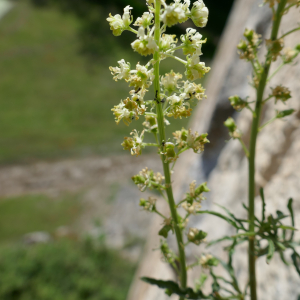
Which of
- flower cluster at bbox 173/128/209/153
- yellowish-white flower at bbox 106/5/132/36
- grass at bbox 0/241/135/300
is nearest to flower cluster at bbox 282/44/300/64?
flower cluster at bbox 173/128/209/153

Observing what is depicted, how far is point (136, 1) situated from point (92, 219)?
17.0 ft

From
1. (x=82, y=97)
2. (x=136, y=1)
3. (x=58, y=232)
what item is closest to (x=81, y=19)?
(x=136, y=1)

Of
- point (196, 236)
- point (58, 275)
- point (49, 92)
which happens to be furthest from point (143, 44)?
point (49, 92)

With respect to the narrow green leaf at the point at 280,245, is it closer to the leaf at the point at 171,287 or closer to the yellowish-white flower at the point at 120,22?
the leaf at the point at 171,287

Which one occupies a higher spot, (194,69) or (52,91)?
(52,91)

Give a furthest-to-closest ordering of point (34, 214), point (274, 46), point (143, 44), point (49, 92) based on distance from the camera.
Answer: point (49, 92), point (34, 214), point (274, 46), point (143, 44)

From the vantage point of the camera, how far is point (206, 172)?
183 cm

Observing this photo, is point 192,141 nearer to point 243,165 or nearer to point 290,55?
point 290,55

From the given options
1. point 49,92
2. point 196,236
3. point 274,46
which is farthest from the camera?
point 49,92

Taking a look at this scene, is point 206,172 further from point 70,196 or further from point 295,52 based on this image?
point 70,196

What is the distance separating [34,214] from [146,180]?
3512mm

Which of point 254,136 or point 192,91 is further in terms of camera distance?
point 254,136

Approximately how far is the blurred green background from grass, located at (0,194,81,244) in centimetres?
1

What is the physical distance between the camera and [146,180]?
723 mm
